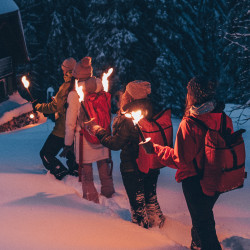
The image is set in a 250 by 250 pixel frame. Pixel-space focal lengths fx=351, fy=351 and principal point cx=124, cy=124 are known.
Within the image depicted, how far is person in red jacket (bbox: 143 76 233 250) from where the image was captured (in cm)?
312

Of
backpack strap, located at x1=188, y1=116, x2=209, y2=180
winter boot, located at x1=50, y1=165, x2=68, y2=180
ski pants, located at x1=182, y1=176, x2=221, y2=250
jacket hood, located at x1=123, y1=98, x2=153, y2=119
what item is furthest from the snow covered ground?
jacket hood, located at x1=123, y1=98, x2=153, y2=119

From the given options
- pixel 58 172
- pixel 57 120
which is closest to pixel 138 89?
pixel 57 120

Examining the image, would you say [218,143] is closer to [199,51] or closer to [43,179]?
[43,179]

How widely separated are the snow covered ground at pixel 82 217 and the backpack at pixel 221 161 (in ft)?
2.84

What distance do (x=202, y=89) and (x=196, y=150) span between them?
1.79 ft

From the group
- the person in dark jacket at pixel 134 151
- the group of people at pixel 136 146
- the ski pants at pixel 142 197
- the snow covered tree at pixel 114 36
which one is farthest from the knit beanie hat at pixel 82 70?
the snow covered tree at pixel 114 36

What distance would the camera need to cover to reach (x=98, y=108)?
4.65 meters

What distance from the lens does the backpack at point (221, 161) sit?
3031 millimetres

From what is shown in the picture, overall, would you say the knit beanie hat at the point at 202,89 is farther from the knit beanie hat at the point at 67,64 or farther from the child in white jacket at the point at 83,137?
the knit beanie hat at the point at 67,64

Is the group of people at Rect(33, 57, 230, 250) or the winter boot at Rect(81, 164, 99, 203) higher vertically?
the group of people at Rect(33, 57, 230, 250)

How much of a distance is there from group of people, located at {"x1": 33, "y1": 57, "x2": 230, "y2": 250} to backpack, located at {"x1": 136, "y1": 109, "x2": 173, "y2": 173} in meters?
0.10

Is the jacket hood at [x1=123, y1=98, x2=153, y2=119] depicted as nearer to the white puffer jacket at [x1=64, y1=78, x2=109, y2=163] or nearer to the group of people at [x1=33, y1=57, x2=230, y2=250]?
the group of people at [x1=33, y1=57, x2=230, y2=250]

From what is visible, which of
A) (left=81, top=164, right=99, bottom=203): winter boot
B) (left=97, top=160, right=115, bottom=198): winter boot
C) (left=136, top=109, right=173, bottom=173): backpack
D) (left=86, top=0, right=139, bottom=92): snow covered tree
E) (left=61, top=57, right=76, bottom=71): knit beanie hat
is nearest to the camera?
(left=136, top=109, right=173, bottom=173): backpack

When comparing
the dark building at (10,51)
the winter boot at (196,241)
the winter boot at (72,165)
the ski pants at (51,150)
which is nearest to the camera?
the winter boot at (196,241)
